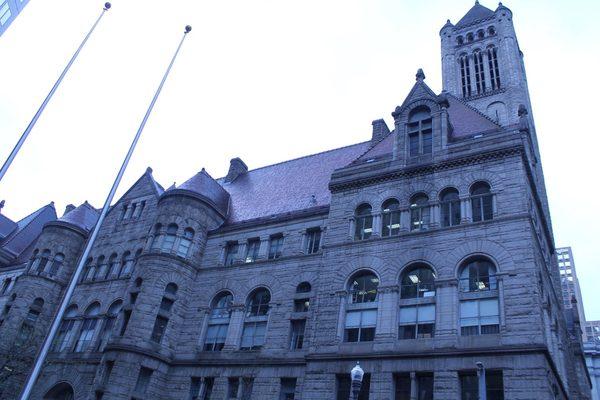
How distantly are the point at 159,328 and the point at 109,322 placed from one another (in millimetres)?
5218

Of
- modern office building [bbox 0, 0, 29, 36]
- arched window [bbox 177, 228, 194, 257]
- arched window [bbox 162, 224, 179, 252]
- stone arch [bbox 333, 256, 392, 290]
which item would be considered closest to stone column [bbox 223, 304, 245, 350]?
arched window [bbox 177, 228, 194, 257]

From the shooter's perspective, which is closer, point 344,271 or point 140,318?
point 344,271

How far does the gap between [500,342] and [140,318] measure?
19.8 metres

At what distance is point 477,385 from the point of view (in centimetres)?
2039

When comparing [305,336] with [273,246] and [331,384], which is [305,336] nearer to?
[331,384]

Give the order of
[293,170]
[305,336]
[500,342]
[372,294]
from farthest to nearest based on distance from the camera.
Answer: [293,170]
[305,336]
[372,294]
[500,342]

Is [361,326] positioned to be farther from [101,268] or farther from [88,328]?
[101,268]

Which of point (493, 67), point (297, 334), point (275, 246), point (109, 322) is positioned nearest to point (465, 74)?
point (493, 67)

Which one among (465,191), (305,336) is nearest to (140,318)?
(305,336)

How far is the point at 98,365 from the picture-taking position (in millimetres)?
31266

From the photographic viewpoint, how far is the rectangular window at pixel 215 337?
30375 mm

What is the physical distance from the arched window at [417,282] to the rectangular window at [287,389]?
7381 mm

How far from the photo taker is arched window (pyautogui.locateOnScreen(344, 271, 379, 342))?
2427 centimetres

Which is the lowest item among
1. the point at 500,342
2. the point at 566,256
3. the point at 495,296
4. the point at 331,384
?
the point at 331,384
